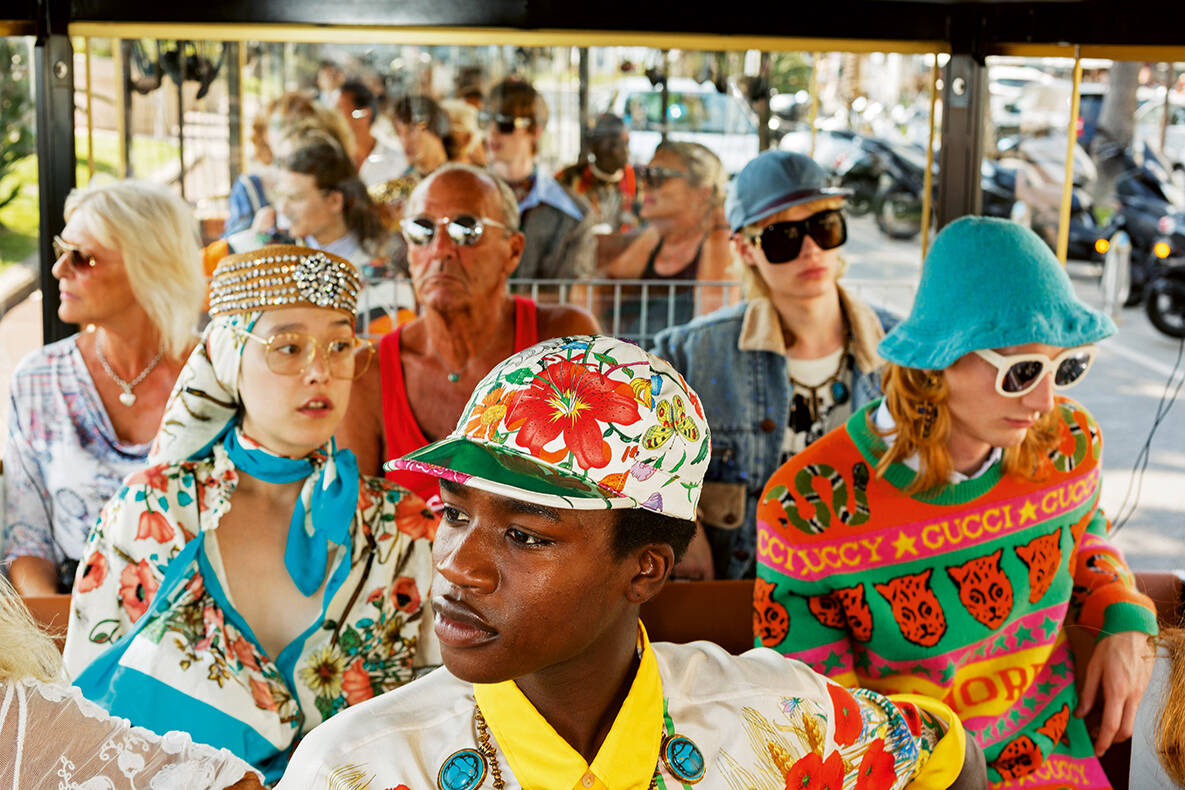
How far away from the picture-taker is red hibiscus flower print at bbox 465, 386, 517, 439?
1524 millimetres

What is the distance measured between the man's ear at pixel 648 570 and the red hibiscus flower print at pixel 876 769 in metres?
0.45

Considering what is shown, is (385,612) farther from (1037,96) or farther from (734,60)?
(1037,96)

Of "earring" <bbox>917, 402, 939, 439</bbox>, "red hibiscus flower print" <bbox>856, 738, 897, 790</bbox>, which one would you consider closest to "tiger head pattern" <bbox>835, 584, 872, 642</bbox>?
"earring" <bbox>917, 402, 939, 439</bbox>

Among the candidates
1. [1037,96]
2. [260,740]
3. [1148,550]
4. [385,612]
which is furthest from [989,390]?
[1037,96]

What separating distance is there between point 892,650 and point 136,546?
1495 mm

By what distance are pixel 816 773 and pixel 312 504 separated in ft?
4.03

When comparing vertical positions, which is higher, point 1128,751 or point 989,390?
point 989,390

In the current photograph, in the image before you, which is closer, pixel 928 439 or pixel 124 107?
pixel 928 439

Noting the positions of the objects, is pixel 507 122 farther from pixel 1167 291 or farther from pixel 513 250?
pixel 1167 291

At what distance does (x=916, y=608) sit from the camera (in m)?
2.51

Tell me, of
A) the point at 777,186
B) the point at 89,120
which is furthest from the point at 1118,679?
the point at 89,120

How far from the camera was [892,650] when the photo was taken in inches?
98.5

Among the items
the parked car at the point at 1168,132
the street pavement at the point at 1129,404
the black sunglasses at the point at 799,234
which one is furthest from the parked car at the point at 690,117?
the parked car at the point at 1168,132

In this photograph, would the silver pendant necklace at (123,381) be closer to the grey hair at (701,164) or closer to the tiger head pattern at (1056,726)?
the tiger head pattern at (1056,726)
